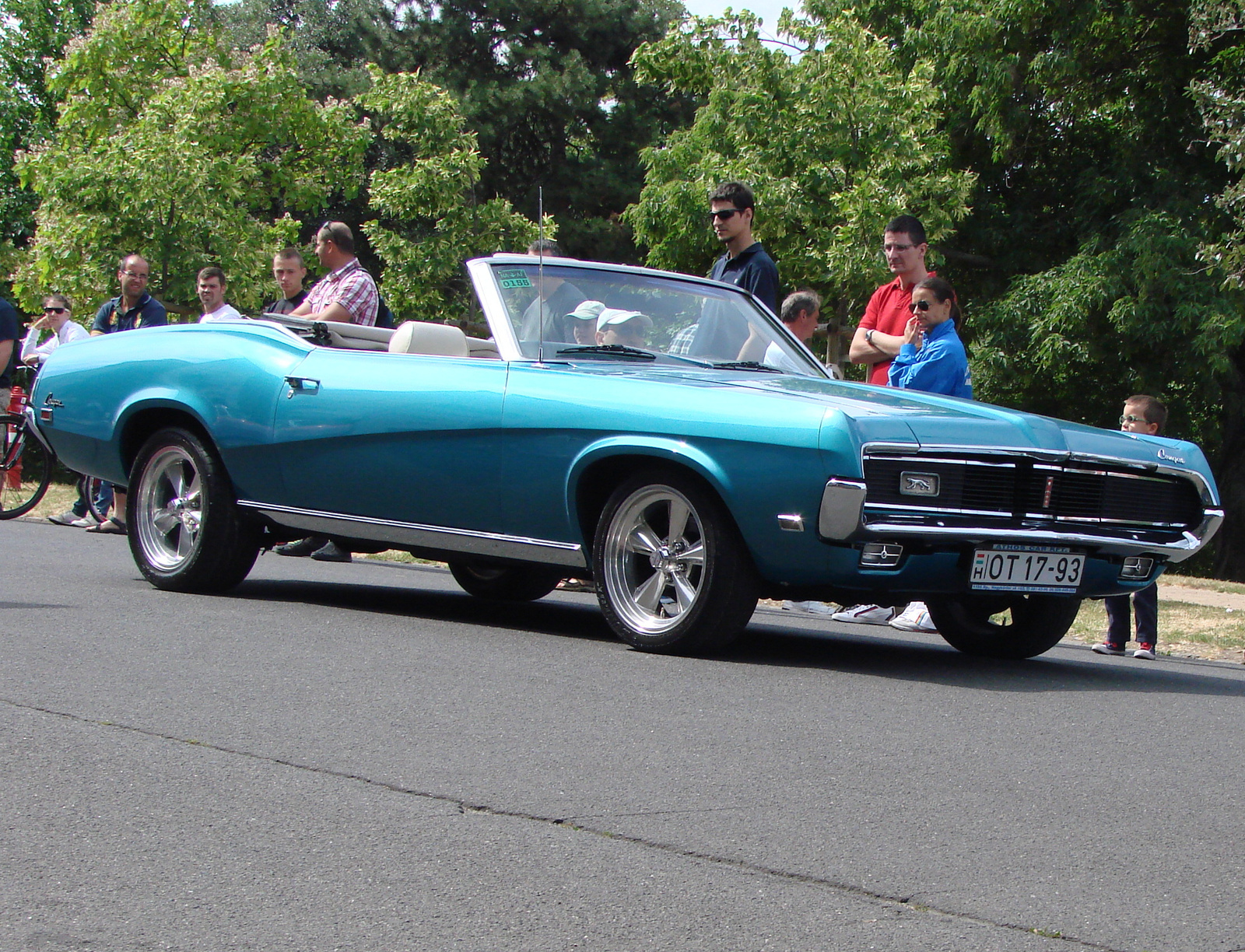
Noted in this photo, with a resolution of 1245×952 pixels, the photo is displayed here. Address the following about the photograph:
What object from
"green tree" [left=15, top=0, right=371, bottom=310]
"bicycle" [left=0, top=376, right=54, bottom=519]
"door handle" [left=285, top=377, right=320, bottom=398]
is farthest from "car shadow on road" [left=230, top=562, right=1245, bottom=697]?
"green tree" [left=15, top=0, right=371, bottom=310]

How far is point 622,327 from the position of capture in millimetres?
7219

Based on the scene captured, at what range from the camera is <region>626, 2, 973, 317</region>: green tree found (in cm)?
2400

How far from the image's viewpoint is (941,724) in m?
5.10

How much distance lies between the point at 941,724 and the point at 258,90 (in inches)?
1149

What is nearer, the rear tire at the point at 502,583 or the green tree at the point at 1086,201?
the rear tire at the point at 502,583

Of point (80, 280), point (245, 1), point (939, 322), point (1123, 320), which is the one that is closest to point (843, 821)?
point (939, 322)

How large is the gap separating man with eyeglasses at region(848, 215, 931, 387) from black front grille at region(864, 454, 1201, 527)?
202 centimetres

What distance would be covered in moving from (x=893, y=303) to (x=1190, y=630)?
2.84m

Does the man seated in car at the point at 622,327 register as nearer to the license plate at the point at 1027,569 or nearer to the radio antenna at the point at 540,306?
the radio antenna at the point at 540,306

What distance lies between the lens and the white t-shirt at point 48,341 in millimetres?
13415

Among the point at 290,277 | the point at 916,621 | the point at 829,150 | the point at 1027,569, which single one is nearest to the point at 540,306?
the point at 1027,569

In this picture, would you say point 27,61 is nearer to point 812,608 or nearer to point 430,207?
point 430,207

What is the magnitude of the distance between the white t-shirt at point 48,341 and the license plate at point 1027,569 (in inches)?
359

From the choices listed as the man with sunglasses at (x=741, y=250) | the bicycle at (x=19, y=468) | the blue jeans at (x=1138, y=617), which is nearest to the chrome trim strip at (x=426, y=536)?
the man with sunglasses at (x=741, y=250)
